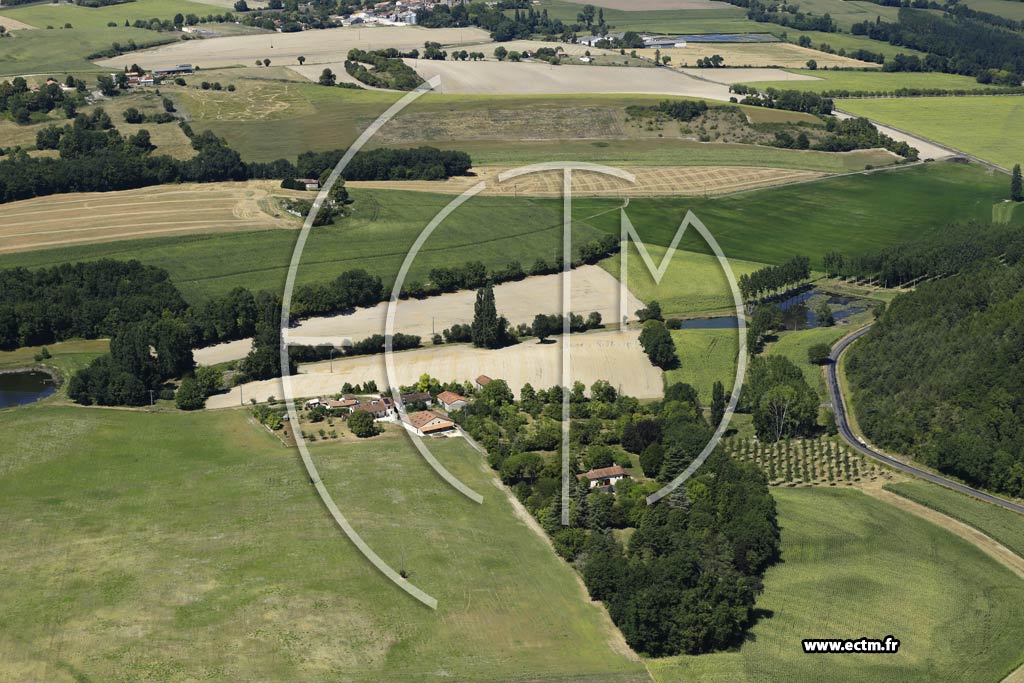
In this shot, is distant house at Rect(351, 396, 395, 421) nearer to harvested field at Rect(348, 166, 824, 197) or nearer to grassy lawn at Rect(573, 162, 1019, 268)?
grassy lawn at Rect(573, 162, 1019, 268)

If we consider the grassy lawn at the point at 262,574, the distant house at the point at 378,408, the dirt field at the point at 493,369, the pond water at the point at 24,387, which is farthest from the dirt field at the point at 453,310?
the grassy lawn at the point at 262,574

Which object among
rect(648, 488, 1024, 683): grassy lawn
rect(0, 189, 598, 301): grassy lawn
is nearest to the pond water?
rect(0, 189, 598, 301): grassy lawn

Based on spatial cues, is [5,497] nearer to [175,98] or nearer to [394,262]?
[394,262]

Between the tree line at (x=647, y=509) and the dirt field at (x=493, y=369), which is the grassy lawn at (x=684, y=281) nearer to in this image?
the dirt field at (x=493, y=369)

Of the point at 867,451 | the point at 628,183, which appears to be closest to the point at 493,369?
the point at 867,451

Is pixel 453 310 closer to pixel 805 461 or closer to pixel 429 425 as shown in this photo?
pixel 429 425
